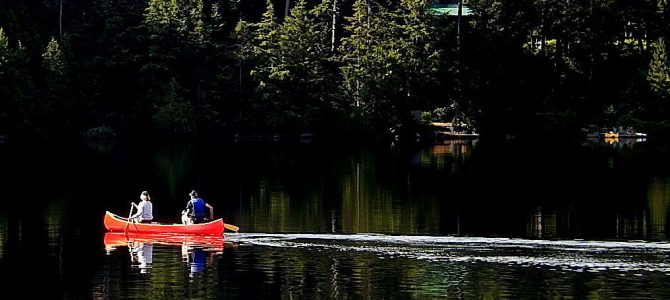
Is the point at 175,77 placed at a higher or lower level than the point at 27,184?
higher

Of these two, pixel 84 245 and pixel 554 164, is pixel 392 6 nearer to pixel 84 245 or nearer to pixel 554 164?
pixel 554 164

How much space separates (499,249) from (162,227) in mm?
12146

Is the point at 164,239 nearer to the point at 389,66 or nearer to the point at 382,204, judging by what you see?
the point at 382,204

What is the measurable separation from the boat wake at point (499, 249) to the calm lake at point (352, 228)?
64 millimetres

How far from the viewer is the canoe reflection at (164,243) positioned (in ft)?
133

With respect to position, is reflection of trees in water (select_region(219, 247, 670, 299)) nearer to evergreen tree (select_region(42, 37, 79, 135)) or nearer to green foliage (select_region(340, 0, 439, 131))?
evergreen tree (select_region(42, 37, 79, 135))

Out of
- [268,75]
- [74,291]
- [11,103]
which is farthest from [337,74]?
[74,291]

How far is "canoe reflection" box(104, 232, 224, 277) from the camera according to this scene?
133ft

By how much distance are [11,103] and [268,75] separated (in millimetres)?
24033

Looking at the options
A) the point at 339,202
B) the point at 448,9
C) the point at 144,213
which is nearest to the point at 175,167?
the point at 339,202

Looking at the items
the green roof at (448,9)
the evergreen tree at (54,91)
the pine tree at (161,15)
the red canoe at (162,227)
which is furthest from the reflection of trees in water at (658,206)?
the green roof at (448,9)

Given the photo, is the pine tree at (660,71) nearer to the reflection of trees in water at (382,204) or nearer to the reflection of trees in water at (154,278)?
the reflection of trees in water at (382,204)

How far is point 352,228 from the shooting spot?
49406 mm

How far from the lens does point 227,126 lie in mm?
123938
